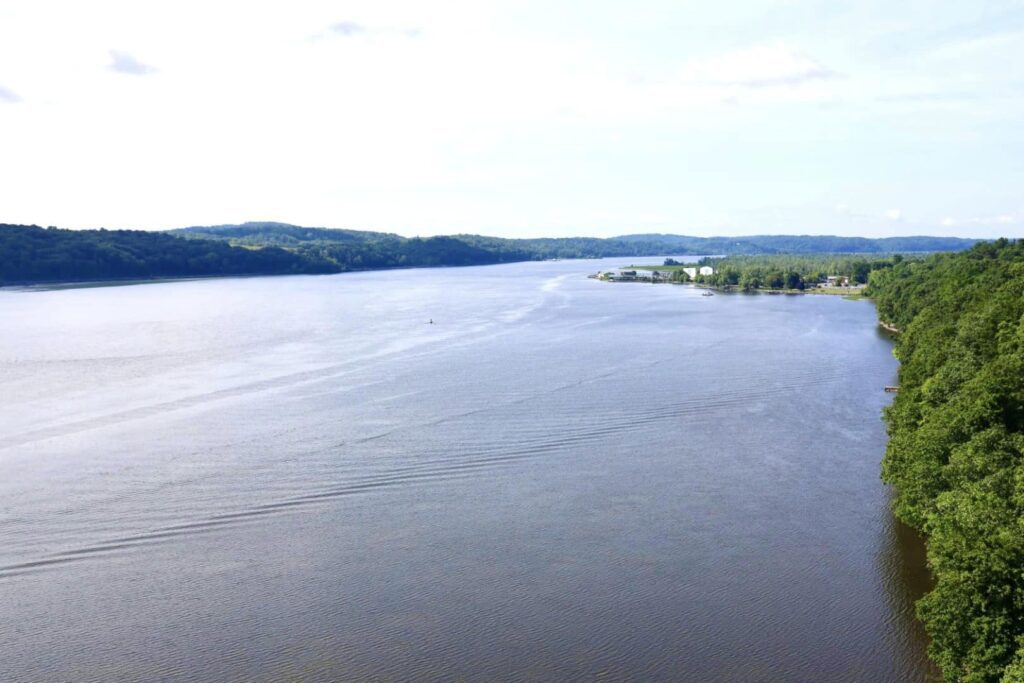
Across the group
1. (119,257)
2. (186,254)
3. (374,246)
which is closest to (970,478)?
(119,257)

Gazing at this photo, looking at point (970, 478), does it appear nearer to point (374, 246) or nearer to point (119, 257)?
point (119, 257)

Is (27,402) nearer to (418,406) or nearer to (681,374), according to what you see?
(418,406)

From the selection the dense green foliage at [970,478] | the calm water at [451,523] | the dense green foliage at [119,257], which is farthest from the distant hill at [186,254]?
the dense green foliage at [970,478]

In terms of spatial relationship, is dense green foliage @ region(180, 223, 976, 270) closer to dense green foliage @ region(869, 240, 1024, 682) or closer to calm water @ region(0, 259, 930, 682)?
calm water @ region(0, 259, 930, 682)

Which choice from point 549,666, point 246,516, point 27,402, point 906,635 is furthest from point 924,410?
point 27,402

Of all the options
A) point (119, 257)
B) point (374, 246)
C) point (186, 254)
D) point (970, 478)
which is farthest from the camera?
point (374, 246)

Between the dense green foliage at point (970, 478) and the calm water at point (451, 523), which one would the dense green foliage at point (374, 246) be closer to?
the calm water at point (451, 523)

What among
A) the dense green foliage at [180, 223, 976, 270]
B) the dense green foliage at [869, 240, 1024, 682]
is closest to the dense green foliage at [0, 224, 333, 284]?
the dense green foliage at [180, 223, 976, 270]
